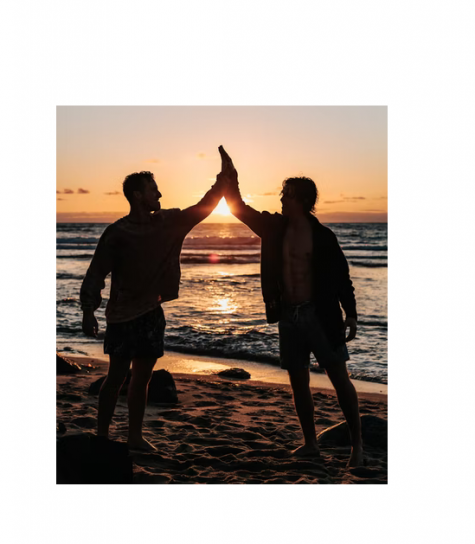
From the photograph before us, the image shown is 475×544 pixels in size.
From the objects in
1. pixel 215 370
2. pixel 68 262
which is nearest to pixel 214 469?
pixel 215 370

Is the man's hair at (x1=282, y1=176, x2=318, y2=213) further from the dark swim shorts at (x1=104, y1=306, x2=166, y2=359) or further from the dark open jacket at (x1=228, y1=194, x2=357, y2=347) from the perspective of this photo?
the dark swim shorts at (x1=104, y1=306, x2=166, y2=359)

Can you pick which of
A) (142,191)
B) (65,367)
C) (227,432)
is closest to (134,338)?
(142,191)

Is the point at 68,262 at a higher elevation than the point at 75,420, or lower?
higher

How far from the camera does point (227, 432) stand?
5371mm

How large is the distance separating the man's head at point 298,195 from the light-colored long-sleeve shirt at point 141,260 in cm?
49

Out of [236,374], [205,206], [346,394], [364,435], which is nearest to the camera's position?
[346,394]

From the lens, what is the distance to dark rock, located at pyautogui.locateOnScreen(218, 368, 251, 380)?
24.5 feet

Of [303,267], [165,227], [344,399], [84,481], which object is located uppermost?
[165,227]

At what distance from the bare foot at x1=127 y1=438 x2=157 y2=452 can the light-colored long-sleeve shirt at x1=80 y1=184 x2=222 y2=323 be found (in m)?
0.94

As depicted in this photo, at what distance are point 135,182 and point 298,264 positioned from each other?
1326mm

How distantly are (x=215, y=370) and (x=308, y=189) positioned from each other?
363cm

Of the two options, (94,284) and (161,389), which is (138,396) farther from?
(161,389)

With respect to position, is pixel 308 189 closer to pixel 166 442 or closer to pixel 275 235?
pixel 275 235

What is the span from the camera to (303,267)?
183 inches
